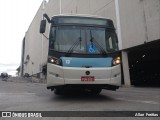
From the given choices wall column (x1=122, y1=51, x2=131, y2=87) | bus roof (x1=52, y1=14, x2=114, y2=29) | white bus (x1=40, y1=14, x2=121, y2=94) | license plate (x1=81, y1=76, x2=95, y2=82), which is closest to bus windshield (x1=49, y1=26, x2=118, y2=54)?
white bus (x1=40, y1=14, x2=121, y2=94)

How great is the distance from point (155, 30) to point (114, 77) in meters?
9.69

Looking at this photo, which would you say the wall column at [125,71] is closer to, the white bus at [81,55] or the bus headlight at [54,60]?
the white bus at [81,55]

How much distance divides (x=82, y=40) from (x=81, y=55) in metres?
0.62

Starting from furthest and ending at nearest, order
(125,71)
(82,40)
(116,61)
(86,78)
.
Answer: (125,71)
(82,40)
(116,61)
(86,78)

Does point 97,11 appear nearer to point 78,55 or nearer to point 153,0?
point 153,0

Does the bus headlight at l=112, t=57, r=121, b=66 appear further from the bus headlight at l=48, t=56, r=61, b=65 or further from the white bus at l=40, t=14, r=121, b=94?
the bus headlight at l=48, t=56, r=61, b=65

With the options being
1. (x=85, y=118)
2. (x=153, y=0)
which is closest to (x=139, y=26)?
(x=153, y=0)

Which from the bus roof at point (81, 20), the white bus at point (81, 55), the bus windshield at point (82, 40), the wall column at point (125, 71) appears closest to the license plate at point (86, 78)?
the white bus at point (81, 55)

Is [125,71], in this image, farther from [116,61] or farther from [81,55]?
[81,55]

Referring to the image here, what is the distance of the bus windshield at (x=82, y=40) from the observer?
7.48 meters

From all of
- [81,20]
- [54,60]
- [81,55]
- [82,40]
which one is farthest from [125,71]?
[54,60]

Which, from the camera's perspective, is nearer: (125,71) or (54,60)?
(54,60)

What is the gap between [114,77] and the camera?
742cm

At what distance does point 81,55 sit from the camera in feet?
24.1
